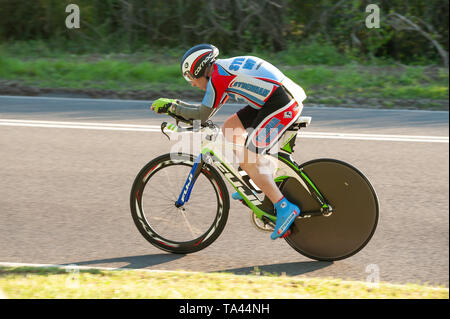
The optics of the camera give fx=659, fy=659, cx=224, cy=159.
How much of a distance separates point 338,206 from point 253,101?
1.09m

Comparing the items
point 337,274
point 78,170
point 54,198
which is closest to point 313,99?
point 78,170

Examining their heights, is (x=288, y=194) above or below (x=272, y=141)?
below

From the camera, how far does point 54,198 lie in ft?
22.3

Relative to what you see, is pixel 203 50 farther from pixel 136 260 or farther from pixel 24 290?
pixel 24 290

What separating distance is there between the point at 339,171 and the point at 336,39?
11.9m

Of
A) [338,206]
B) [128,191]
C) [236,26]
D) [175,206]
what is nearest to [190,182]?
[175,206]

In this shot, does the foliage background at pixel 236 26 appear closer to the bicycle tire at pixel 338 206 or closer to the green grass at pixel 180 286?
the bicycle tire at pixel 338 206

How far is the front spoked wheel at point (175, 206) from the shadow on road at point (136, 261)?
9 cm


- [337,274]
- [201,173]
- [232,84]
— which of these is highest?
[232,84]

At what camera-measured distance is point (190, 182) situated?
17.6ft

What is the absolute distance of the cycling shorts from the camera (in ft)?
16.5

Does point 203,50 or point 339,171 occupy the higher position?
point 203,50

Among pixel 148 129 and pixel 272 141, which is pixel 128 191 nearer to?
pixel 272 141

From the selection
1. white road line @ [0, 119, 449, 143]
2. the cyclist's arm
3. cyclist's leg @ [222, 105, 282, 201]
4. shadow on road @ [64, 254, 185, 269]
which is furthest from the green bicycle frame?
white road line @ [0, 119, 449, 143]
